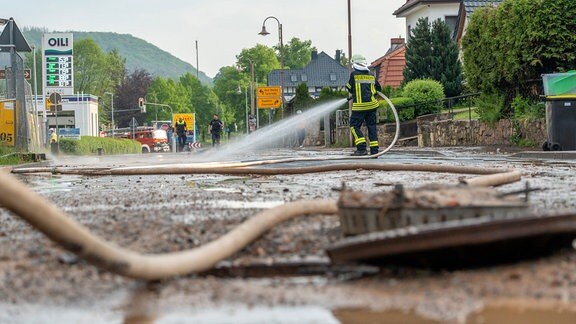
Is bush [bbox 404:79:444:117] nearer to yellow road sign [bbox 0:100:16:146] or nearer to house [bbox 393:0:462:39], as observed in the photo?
yellow road sign [bbox 0:100:16:146]

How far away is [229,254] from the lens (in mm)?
4602

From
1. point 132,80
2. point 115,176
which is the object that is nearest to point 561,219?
point 115,176

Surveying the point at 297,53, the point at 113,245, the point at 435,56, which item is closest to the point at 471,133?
the point at 435,56

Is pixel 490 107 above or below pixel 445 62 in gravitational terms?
below

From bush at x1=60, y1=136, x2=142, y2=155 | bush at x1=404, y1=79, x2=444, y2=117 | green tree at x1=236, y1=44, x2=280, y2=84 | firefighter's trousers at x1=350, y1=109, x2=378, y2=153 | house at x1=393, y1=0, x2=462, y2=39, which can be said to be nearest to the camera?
firefighter's trousers at x1=350, y1=109, x2=378, y2=153

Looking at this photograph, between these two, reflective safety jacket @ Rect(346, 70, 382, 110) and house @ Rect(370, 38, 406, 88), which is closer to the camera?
reflective safety jacket @ Rect(346, 70, 382, 110)

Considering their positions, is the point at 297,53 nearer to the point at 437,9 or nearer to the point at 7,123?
the point at 437,9

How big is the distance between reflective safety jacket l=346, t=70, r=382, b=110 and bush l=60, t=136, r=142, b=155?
2638 cm

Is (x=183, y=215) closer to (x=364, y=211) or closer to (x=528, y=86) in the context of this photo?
(x=364, y=211)

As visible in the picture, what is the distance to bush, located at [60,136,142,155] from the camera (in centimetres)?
4356

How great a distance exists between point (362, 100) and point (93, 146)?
3226 cm

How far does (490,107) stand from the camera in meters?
26.0

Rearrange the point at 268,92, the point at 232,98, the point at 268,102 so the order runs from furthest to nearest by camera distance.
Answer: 1. the point at 232,98
2. the point at 268,92
3. the point at 268,102

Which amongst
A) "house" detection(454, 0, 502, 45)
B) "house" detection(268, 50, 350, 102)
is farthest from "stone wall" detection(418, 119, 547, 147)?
"house" detection(268, 50, 350, 102)
